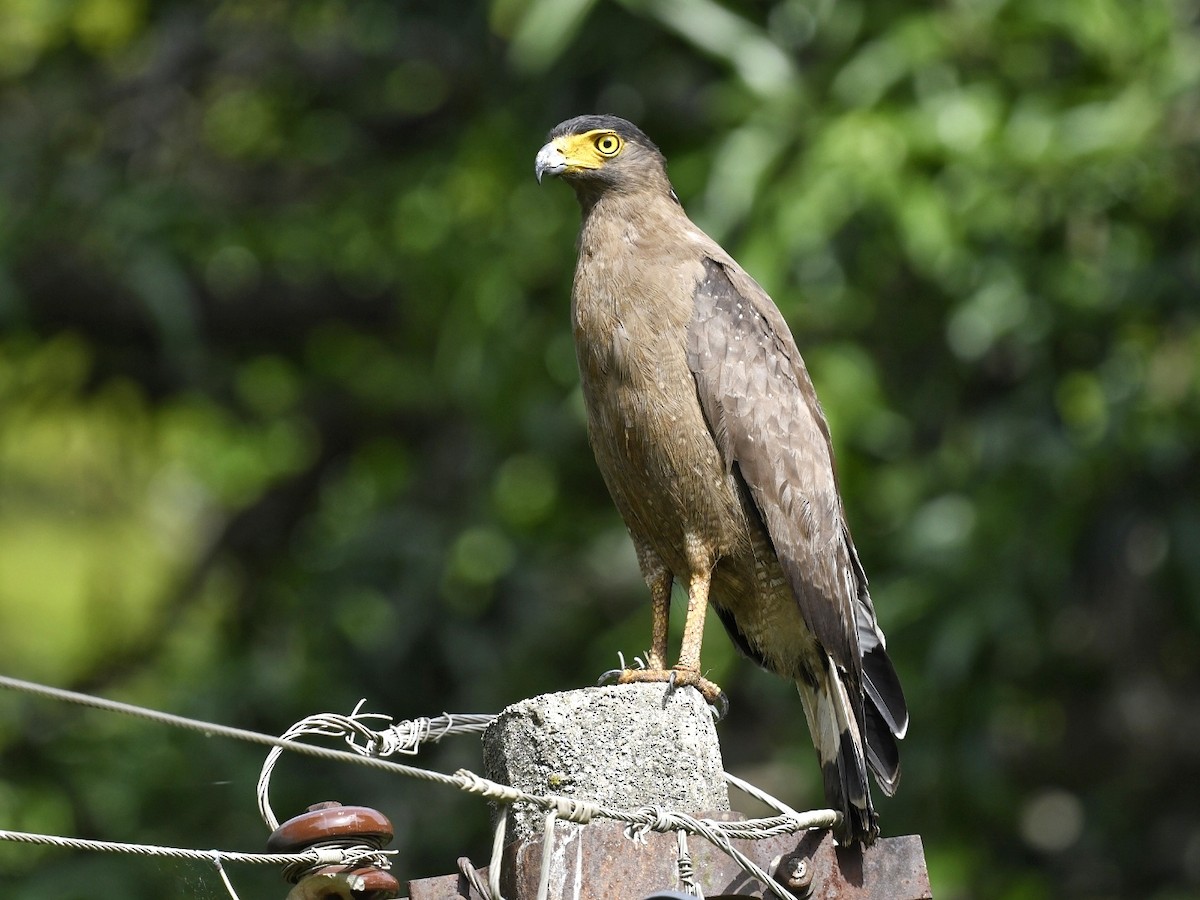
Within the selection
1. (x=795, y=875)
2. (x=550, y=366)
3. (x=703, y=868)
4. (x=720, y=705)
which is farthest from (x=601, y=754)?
(x=550, y=366)

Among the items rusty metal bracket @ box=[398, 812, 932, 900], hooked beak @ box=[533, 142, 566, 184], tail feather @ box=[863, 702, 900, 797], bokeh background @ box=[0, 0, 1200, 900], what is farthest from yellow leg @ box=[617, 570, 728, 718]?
bokeh background @ box=[0, 0, 1200, 900]

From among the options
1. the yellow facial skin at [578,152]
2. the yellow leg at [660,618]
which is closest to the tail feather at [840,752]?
the yellow leg at [660,618]

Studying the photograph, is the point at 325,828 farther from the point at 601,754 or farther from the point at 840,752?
the point at 840,752

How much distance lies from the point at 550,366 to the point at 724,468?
2768mm

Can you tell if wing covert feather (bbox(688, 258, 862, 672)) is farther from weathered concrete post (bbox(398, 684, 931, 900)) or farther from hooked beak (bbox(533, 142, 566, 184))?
weathered concrete post (bbox(398, 684, 931, 900))

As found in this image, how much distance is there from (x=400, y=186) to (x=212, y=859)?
5.83 meters

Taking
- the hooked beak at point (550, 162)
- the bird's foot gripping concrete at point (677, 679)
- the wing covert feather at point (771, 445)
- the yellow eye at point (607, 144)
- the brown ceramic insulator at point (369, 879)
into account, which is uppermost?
the yellow eye at point (607, 144)

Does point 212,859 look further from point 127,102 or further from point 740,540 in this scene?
point 127,102

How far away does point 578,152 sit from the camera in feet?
14.6

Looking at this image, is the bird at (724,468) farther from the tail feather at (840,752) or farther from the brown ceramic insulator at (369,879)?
the brown ceramic insulator at (369,879)

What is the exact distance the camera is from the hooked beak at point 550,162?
4.37 meters

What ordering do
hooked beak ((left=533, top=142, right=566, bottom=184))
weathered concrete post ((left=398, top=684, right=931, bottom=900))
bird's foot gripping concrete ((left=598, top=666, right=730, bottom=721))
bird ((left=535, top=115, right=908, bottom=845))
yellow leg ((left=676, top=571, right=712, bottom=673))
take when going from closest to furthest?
weathered concrete post ((left=398, top=684, right=931, bottom=900)) → bird's foot gripping concrete ((left=598, top=666, right=730, bottom=721)) → yellow leg ((left=676, top=571, right=712, bottom=673)) → bird ((left=535, top=115, right=908, bottom=845)) → hooked beak ((left=533, top=142, right=566, bottom=184))

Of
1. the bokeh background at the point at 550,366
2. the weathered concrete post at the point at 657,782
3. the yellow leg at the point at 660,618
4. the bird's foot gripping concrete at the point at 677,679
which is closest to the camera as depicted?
the weathered concrete post at the point at 657,782

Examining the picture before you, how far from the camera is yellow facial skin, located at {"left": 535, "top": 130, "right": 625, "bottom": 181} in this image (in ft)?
14.4
